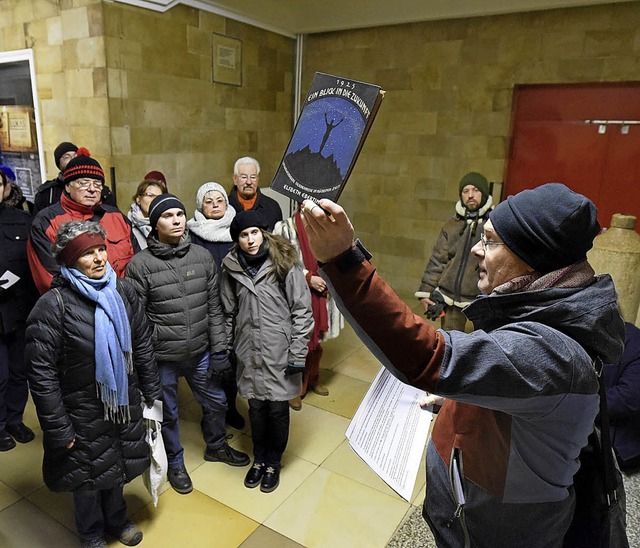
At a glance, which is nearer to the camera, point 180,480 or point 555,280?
point 555,280

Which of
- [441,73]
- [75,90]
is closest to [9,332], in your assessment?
[75,90]

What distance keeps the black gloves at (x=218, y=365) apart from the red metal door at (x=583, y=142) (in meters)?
3.77

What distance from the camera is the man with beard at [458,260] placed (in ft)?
12.4

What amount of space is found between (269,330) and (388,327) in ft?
6.53

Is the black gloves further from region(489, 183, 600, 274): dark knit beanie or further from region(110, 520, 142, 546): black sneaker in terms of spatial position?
region(489, 183, 600, 274): dark knit beanie

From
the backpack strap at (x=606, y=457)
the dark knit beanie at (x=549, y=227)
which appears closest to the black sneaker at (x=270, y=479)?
the backpack strap at (x=606, y=457)

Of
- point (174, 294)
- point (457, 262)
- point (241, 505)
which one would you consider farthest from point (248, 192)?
point (241, 505)

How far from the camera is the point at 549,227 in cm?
97

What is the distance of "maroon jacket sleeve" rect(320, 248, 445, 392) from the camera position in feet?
2.67

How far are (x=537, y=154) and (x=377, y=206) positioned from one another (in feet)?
6.08

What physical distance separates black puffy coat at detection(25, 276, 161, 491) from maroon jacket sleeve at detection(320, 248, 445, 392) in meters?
1.69

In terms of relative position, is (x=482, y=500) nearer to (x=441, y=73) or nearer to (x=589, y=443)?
(x=589, y=443)

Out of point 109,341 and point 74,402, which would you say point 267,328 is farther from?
→ point 74,402

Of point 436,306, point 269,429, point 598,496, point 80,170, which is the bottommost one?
point 269,429
